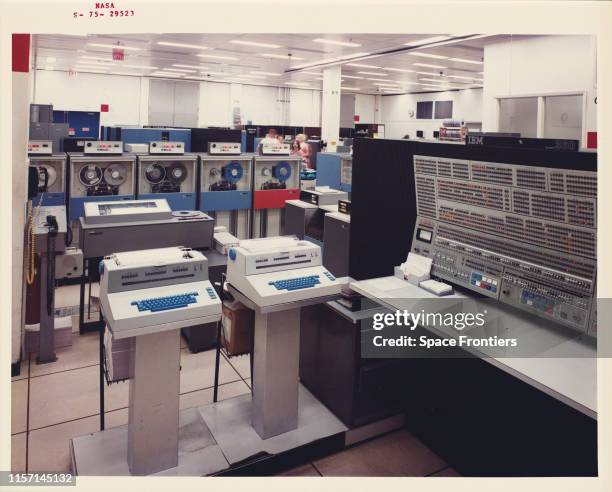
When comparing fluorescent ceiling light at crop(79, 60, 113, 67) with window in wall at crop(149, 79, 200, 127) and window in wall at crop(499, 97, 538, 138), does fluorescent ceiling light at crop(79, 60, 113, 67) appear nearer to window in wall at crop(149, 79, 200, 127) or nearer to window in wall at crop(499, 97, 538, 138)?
window in wall at crop(149, 79, 200, 127)

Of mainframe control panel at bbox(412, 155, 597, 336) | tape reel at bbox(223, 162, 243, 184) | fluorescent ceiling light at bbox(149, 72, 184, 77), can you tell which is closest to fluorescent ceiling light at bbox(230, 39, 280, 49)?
tape reel at bbox(223, 162, 243, 184)

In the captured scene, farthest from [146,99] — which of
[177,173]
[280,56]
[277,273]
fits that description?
[277,273]

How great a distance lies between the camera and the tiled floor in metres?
2.28

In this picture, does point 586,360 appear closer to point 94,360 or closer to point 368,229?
point 368,229

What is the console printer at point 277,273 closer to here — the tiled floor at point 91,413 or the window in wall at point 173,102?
the tiled floor at point 91,413

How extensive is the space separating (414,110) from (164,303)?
18.0 metres

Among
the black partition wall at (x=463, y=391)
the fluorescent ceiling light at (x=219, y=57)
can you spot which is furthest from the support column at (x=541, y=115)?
the fluorescent ceiling light at (x=219, y=57)

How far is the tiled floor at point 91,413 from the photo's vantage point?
2.28m

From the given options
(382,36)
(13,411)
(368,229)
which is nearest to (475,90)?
(382,36)

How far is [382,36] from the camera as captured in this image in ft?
25.3

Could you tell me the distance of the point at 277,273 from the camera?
2.30 metres

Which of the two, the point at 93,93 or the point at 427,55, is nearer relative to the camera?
the point at 427,55

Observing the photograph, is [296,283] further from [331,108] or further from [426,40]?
[331,108]
